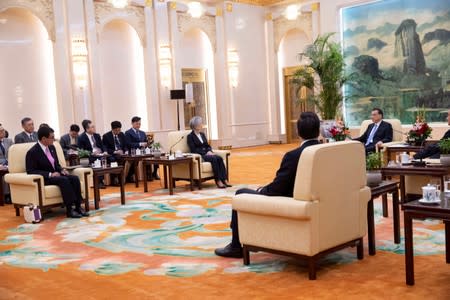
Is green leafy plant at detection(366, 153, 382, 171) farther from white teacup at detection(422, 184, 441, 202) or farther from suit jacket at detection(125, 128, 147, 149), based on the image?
suit jacket at detection(125, 128, 147, 149)

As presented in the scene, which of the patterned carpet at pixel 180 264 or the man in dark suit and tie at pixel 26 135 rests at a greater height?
the man in dark suit and tie at pixel 26 135

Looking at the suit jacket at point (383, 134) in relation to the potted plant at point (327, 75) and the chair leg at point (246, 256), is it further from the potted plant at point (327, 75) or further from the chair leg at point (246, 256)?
the chair leg at point (246, 256)

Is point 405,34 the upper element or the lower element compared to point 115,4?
lower

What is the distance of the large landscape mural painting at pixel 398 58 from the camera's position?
45.0ft

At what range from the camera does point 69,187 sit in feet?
23.0

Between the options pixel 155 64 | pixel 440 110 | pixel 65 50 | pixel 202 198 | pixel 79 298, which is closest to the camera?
pixel 79 298

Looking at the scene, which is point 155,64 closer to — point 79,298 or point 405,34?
point 405,34

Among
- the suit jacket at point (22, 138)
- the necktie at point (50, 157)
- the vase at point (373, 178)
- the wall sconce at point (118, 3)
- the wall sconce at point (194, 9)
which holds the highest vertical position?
the wall sconce at point (194, 9)

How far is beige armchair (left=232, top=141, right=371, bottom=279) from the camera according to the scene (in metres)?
3.94

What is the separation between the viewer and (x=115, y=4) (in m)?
13.0

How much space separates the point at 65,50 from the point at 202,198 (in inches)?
259

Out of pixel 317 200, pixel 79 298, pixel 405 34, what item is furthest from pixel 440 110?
pixel 79 298

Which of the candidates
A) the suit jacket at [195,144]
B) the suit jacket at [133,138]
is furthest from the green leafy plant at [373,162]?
the suit jacket at [133,138]

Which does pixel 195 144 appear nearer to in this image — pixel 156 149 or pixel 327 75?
pixel 156 149
